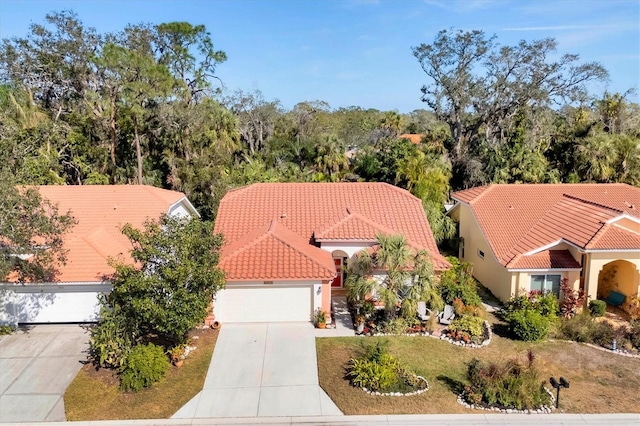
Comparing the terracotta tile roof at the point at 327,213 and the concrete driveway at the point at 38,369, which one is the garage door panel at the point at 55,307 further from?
the terracotta tile roof at the point at 327,213

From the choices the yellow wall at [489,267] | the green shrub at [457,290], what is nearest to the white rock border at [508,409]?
the green shrub at [457,290]

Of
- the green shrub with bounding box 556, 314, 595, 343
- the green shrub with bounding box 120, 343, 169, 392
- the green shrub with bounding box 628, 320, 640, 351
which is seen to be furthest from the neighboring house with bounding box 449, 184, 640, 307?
the green shrub with bounding box 120, 343, 169, 392

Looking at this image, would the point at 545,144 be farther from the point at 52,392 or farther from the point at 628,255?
the point at 52,392

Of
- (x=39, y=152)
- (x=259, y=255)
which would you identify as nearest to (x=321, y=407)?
(x=259, y=255)

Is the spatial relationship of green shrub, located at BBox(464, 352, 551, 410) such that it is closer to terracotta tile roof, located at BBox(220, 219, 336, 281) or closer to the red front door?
terracotta tile roof, located at BBox(220, 219, 336, 281)

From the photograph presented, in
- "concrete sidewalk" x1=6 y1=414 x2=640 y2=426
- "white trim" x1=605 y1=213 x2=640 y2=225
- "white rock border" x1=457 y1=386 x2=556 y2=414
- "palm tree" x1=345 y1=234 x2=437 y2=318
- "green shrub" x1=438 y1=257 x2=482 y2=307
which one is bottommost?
"concrete sidewalk" x1=6 y1=414 x2=640 y2=426

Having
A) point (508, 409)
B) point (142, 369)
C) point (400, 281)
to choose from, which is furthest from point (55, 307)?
point (508, 409)
